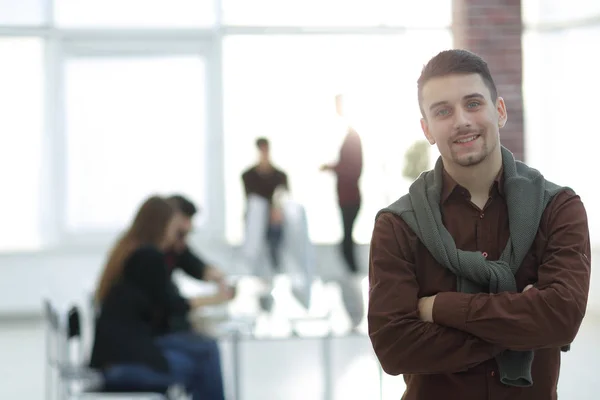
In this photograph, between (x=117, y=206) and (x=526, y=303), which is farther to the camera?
(x=117, y=206)

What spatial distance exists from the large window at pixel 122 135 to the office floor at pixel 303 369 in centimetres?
187

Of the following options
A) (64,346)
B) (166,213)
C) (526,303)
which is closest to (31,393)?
(64,346)

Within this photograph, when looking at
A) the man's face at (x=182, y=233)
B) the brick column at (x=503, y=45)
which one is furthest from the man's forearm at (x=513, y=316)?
the brick column at (x=503, y=45)

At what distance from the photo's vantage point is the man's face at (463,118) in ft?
4.76

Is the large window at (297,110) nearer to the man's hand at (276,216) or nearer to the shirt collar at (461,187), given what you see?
the man's hand at (276,216)

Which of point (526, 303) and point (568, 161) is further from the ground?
point (568, 161)

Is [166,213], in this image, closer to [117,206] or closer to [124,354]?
[124,354]

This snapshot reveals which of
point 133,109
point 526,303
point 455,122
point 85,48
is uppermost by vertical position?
point 85,48

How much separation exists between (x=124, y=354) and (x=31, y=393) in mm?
1601

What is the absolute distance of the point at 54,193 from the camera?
829cm

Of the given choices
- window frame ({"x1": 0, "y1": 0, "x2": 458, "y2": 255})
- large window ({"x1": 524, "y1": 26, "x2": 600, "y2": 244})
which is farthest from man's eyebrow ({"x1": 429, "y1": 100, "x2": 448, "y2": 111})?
window frame ({"x1": 0, "y1": 0, "x2": 458, "y2": 255})

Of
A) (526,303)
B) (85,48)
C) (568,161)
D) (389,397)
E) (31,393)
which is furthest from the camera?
(85,48)

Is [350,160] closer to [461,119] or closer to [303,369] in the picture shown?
[303,369]

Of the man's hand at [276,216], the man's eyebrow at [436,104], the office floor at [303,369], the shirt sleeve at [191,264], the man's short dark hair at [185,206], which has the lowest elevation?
the office floor at [303,369]
